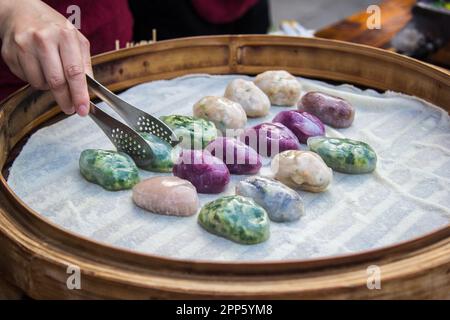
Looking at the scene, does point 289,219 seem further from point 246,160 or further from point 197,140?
point 197,140

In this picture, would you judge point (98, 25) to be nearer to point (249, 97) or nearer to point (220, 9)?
point (249, 97)

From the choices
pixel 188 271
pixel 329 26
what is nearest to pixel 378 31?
pixel 329 26

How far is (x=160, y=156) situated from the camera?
1.20 metres

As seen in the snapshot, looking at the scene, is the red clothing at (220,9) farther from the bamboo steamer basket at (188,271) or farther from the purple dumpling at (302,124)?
the bamboo steamer basket at (188,271)

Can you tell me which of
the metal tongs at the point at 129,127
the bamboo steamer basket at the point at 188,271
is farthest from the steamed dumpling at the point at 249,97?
the bamboo steamer basket at the point at 188,271

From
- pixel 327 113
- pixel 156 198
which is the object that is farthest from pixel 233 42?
pixel 156 198

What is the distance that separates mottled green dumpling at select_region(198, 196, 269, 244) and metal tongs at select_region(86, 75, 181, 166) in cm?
25

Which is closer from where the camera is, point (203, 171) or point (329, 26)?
point (203, 171)

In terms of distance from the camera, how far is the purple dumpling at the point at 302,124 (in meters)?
1.31

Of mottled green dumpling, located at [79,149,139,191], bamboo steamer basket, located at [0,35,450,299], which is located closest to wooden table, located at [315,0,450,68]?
mottled green dumpling, located at [79,149,139,191]

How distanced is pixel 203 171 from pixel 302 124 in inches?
11.6

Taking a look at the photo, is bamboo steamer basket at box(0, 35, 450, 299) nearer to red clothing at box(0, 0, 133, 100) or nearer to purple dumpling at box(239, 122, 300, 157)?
purple dumpling at box(239, 122, 300, 157)

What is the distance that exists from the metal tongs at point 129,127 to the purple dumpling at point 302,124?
24cm

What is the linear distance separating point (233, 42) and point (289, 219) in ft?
2.16
